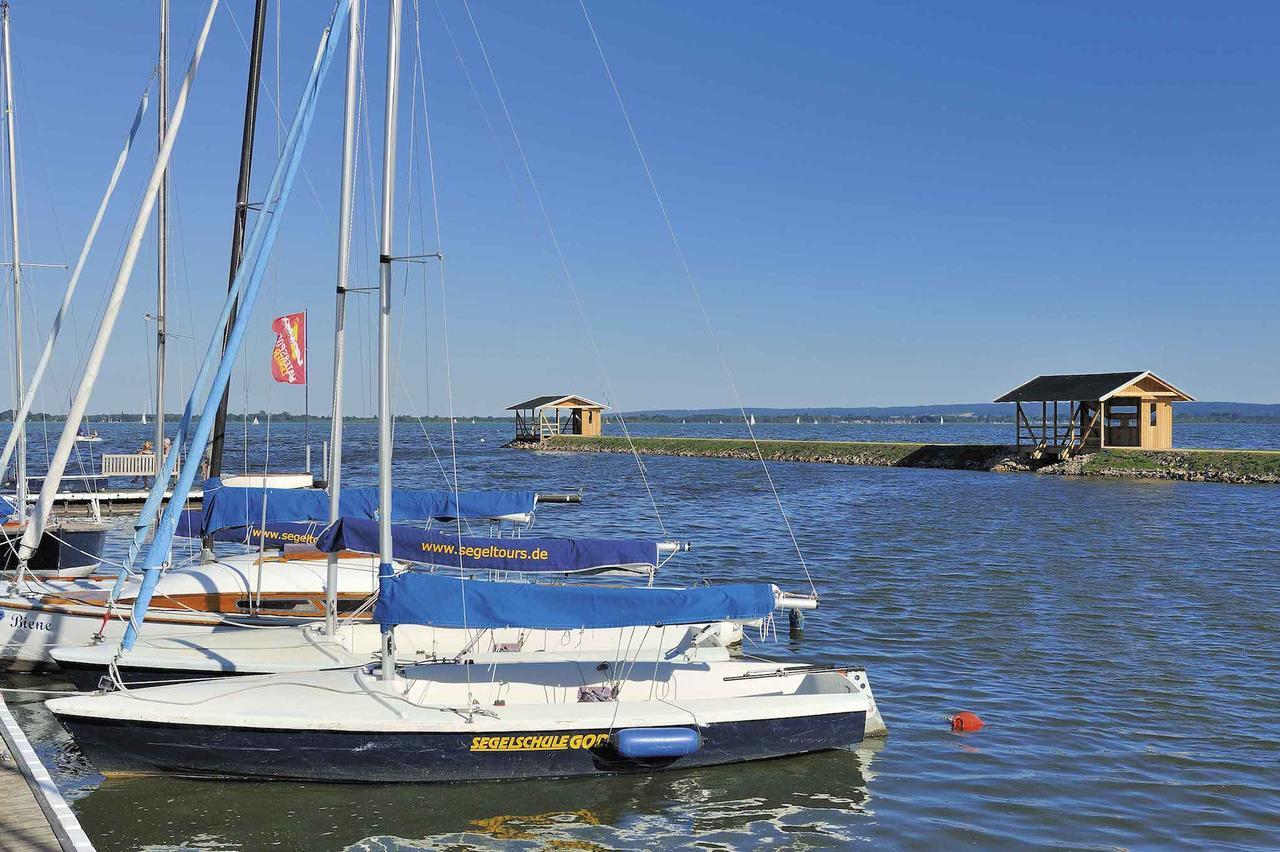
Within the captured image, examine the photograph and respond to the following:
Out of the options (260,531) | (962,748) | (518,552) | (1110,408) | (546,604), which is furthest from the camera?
(1110,408)

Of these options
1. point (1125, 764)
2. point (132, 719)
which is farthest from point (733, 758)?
point (132, 719)

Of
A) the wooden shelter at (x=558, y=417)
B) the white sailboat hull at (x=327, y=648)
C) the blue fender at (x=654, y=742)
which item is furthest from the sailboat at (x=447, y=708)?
the wooden shelter at (x=558, y=417)

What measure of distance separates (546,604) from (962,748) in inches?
231

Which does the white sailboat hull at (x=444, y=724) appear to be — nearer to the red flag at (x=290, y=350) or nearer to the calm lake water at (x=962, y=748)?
the calm lake water at (x=962, y=748)

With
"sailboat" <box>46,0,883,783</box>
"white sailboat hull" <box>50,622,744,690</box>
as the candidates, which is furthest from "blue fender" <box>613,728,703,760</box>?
"white sailboat hull" <box>50,622,744,690</box>

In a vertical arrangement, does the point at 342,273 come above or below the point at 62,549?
above

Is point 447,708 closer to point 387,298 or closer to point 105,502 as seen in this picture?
point 387,298

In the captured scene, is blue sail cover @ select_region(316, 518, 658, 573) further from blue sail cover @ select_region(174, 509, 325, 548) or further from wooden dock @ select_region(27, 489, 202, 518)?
wooden dock @ select_region(27, 489, 202, 518)

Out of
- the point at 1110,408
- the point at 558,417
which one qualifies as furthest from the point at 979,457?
the point at 558,417

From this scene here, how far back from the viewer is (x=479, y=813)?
1105cm

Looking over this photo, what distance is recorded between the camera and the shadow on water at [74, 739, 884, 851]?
10375 millimetres

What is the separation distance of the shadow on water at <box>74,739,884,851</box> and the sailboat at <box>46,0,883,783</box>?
0.73 feet

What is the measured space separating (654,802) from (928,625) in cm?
1062

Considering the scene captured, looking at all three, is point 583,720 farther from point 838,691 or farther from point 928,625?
point 928,625
